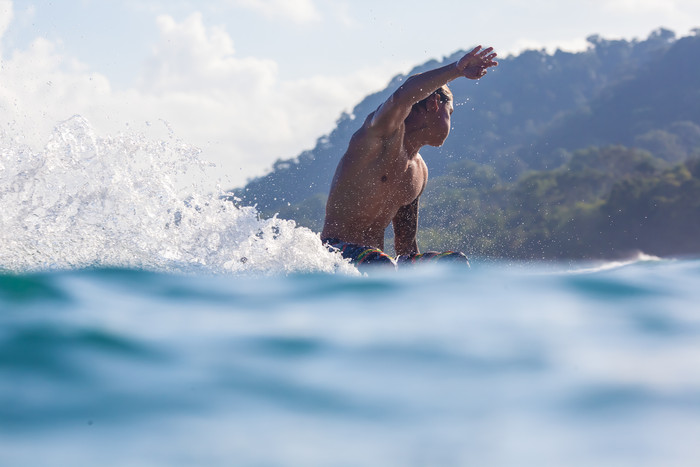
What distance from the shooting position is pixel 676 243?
29.1 metres

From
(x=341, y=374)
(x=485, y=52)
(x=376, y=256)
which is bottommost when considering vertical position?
(x=341, y=374)

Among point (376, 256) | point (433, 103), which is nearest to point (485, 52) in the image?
point (433, 103)

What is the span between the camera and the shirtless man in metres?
4.69

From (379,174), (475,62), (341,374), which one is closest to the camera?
(341,374)

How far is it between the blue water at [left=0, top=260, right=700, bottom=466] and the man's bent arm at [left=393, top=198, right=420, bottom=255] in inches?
83.5

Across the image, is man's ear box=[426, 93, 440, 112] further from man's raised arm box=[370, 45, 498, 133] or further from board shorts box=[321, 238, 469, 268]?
board shorts box=[321, 238, 469, 268]

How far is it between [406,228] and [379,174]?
0.70 meters

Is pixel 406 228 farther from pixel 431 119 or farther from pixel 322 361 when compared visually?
pixel 322 361

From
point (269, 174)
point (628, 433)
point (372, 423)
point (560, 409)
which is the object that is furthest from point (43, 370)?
point (269, 174)

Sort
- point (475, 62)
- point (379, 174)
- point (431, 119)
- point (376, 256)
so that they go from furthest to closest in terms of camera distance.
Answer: point (431, 119) → point (379, 174) → point (376, 256) → point (475, 62)

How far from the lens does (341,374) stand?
2.48m

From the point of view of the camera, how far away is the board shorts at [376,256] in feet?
14.3

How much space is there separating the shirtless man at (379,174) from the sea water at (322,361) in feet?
3.43

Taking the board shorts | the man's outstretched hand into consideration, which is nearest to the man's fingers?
the man's outstretched hand
